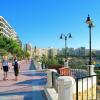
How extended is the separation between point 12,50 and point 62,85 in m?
110

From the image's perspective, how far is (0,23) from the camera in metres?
151

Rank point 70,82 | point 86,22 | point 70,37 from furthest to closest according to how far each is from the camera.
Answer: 1. point 70,37
2. point 86,22
3. point 70,82

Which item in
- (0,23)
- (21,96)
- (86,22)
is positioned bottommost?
(21,96)

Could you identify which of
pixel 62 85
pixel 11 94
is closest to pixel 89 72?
pixel 11 94

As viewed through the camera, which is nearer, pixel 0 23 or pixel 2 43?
pixel 2 43

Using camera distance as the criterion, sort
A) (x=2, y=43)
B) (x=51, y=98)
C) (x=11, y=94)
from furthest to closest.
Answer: (x=2, y=43)
(x=11, y=94)
(x=51, y=98)

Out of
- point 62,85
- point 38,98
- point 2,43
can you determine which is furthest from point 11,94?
point 2,43

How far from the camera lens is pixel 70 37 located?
46.0 m

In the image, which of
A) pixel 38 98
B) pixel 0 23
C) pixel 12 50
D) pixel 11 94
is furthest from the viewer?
pixel 0 23

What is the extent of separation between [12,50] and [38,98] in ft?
342

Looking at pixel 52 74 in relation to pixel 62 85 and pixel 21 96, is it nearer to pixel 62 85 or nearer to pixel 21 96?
pixel 21 96

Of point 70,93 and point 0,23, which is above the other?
point 0,23

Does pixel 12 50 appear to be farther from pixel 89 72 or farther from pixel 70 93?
pixel 70 93

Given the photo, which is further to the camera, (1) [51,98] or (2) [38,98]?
(2) [38,98]
